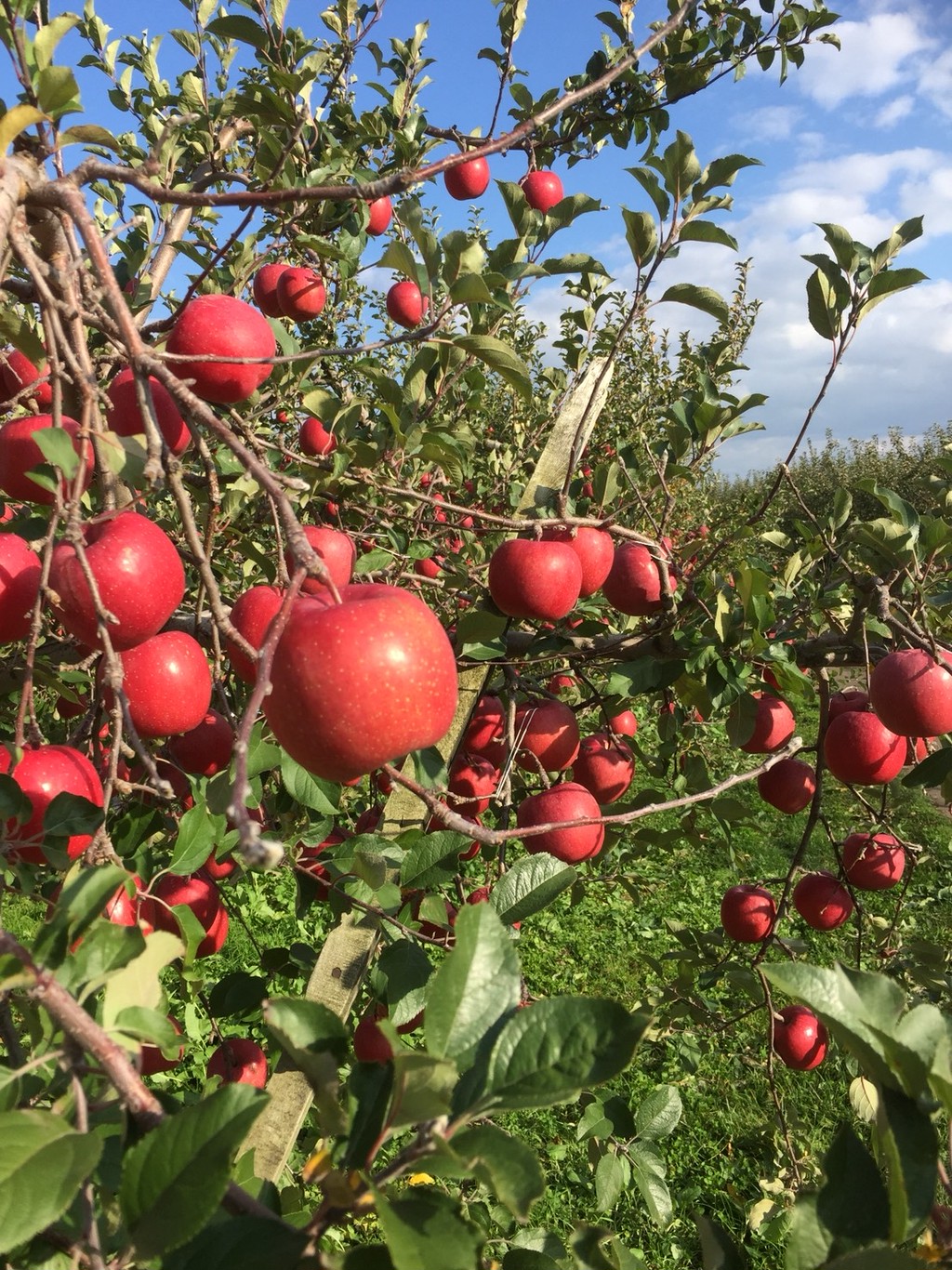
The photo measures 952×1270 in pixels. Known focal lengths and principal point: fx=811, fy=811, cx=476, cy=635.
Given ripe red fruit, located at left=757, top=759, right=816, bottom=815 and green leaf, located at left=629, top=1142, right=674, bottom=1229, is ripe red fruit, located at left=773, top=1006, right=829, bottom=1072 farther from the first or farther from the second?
green leaf, located at left=629, top=1142, right=674, bottom=1229

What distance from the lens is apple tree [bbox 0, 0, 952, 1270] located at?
1.65ft

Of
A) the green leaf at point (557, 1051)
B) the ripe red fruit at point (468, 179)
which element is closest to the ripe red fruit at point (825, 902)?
Result: the green leaf at point (557, 1051)

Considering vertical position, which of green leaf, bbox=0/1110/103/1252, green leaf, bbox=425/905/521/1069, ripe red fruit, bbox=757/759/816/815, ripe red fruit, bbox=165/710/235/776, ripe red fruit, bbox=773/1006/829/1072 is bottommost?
ripe red fruit, bbox=773/1006/829/1072

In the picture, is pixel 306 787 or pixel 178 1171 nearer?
pixel 178 1171

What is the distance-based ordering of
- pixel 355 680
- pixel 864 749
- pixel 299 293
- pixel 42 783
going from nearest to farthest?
pixel 355 680 < pixel 42 783 < pixel 864 749 < pixel 299 293

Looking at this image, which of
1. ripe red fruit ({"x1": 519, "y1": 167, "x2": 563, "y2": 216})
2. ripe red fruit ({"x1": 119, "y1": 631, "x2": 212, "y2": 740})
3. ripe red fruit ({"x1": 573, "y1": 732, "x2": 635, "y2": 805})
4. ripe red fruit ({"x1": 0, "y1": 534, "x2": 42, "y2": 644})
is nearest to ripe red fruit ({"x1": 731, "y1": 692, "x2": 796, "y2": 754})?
ripe red fruit ({"x1": 573, "y1": 732, "x2": 635, "y2": 805})

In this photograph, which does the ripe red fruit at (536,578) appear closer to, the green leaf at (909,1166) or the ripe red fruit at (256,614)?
the ripe red fruit at (256,614)

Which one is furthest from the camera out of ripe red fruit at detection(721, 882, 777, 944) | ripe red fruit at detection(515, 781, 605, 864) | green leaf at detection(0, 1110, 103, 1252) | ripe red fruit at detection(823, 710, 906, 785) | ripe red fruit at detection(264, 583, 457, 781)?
ripe red fruit at detection(721, 882, 777, 944)

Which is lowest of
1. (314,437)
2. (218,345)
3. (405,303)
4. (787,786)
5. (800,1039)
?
(800,1039)

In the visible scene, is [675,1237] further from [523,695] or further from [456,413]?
[456,413]

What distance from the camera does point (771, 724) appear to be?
1847mm

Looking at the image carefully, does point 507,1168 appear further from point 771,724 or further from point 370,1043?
point 771,724

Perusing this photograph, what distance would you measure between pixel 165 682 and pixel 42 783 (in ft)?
0.60

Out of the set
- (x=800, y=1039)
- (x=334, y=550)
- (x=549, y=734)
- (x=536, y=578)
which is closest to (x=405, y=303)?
(x=536, y=578)
